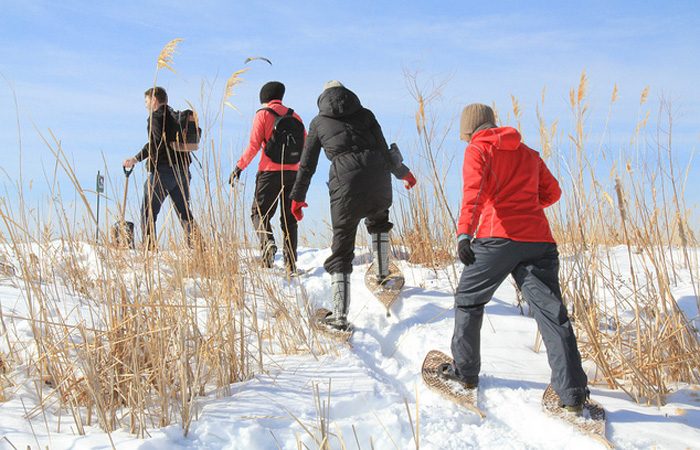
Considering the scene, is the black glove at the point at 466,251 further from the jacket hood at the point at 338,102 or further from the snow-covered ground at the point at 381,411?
the jacket hood at the point at 338,102

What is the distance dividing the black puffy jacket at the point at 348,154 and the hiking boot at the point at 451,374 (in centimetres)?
109

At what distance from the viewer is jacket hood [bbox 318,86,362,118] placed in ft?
9.37

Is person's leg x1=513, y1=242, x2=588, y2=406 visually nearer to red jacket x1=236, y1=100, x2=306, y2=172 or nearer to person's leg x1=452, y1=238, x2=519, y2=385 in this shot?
person's leg x1=452, y1=238, x2=519, y2=385

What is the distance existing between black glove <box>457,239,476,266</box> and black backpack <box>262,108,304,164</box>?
7.73 ft

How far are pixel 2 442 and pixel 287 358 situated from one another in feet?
3.91

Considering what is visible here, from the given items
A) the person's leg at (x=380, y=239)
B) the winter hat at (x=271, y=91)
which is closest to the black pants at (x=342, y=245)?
the person's leg at (x=380, y=239)

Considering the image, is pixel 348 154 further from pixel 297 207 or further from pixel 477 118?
pixel 477 118

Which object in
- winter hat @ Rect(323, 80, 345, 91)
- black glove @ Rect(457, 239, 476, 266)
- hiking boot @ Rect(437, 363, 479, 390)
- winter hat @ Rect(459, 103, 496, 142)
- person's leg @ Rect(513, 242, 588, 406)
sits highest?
winter hat @ Rect(323, 80, 345, 91)

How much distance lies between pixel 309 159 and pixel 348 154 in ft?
0.93

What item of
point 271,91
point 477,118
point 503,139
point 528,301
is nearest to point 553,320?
point 528,301

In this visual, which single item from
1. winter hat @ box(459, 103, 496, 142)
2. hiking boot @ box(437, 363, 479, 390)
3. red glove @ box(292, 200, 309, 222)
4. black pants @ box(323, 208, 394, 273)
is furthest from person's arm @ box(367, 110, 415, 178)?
hiking boot @ box(437, 363, 479, 390)


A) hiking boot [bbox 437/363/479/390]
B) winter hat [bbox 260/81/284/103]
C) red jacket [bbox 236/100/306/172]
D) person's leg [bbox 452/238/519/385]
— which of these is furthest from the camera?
winter hat [bbox 260/81/284/103]

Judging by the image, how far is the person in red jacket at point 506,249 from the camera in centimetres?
189

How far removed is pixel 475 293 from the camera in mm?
2014
